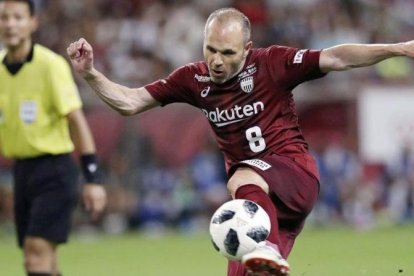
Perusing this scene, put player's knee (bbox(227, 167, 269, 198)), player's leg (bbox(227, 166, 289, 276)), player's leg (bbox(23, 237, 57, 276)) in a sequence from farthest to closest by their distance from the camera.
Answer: player's leg (bbox(23, 237, 57, 276)), player's knee (bbox(227, 167, 269, 198)), player's leg (bbox(227, 166, 289, 276))

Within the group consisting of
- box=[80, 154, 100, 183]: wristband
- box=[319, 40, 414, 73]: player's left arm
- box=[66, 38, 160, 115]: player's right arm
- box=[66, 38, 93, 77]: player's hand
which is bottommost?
box=[80, 154, 100, 183]: wristband

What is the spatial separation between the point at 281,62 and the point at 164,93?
0.90m

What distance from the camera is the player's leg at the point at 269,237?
7.27 m

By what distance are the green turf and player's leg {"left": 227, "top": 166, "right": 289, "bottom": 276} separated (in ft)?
13.7

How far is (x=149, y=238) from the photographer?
1848cm

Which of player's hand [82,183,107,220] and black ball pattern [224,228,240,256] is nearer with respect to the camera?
black ball pattern [224,228,240,256]

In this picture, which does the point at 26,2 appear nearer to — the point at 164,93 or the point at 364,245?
the point at 164,93

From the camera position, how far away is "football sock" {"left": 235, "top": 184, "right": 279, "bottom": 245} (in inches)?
305

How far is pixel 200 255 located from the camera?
1566cm

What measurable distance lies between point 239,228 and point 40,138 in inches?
107

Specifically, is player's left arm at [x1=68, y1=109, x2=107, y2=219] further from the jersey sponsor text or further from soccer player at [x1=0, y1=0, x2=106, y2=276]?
the jersey sponsor text

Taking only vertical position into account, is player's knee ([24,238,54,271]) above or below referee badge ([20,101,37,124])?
below

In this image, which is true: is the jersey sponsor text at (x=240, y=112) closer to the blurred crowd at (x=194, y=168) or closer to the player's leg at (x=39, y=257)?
the player's leg at (x=39, y=257)

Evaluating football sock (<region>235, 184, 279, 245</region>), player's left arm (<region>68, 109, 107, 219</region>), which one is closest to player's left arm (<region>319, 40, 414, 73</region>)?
football sock (<region>235, 184, 279, 245</region>)
